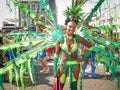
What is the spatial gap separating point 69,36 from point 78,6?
505 mm

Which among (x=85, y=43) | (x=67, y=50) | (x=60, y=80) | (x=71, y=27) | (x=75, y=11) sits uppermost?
(x=75, y=11)

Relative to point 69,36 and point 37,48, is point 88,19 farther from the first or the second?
point 37,48

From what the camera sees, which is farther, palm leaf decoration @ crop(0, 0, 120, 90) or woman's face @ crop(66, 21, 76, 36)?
woman's face @ crop(66, 21, 76, 36)

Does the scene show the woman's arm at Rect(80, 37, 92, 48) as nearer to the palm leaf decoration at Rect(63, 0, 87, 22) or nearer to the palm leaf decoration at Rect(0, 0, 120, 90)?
the palm leaf decoration at Rect(0, 0, 120, 90)

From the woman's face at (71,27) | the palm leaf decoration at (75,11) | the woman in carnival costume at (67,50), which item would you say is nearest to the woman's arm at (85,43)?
the woman in carnival costume at (67,50)

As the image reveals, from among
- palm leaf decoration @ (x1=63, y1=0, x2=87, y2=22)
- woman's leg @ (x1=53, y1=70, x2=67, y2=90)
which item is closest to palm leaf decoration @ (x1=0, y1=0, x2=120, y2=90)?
palm leaf decoration @ (x1=63, y1=0, x2=87, y2=22)

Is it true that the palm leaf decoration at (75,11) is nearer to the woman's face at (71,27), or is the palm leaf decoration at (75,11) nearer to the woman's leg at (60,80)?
the woman's face at (71,27)

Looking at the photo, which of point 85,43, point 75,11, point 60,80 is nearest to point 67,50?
point 85,43

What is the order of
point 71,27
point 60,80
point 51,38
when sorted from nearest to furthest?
point 51,38
point 71,27
point 60,80

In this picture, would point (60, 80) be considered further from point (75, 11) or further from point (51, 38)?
point (75, 11)

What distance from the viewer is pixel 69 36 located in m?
4.41

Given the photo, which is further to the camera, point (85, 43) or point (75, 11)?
point (85, 43)

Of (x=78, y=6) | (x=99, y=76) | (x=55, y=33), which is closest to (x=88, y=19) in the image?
(x=78, y=6)

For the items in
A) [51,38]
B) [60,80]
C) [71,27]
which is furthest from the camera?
[60,80]
